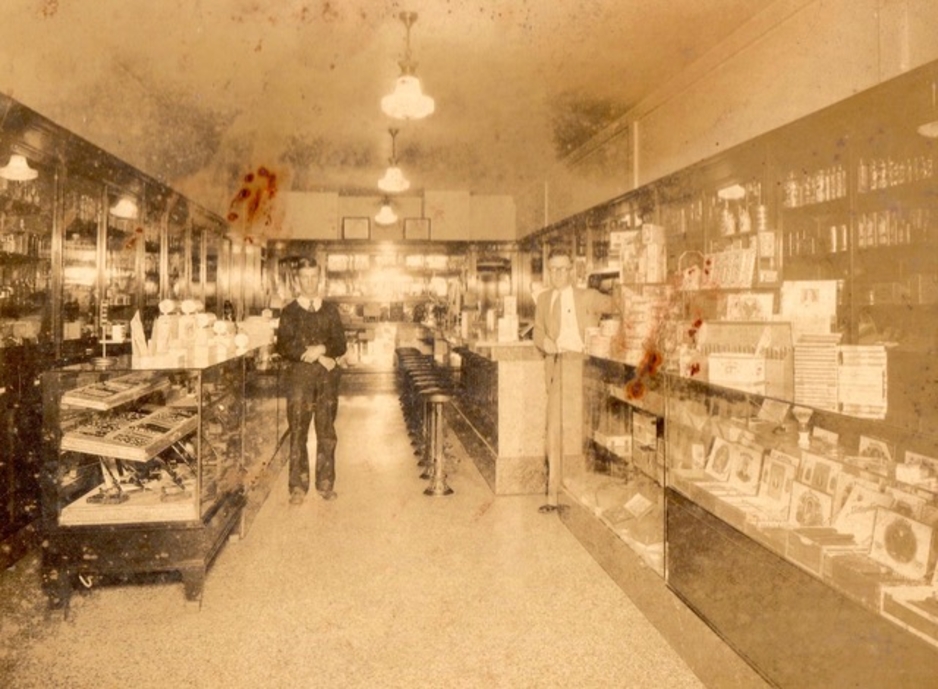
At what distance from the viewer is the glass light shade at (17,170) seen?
3660 mm

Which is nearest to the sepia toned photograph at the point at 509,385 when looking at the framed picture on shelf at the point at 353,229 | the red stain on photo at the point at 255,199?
the red stain on photo at the point at 255,199

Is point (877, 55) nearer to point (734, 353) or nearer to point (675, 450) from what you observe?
point (734, 353)

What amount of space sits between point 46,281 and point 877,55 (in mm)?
4988

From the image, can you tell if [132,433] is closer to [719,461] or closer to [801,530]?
[719,461]

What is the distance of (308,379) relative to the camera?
4.68 meters

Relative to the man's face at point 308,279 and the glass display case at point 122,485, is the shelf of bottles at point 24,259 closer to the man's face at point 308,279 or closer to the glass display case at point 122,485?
the glass display case at point 122,485

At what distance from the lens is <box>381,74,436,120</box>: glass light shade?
15.1 ft

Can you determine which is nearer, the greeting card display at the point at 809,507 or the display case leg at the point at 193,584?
the greeting card display at the point at 809,507

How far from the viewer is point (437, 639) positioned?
2703mm

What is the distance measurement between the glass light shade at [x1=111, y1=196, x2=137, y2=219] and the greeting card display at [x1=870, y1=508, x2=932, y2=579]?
5291 millimetres

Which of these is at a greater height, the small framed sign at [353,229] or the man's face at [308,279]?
the small framed sign at [353,229]

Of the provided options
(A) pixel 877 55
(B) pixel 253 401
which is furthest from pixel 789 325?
(B) pixel 253 401

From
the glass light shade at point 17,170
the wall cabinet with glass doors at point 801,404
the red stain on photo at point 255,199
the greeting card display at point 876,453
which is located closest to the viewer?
the wall cabinet with glass doors at point 801,404

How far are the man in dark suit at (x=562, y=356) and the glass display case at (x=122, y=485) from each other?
2.07 m
